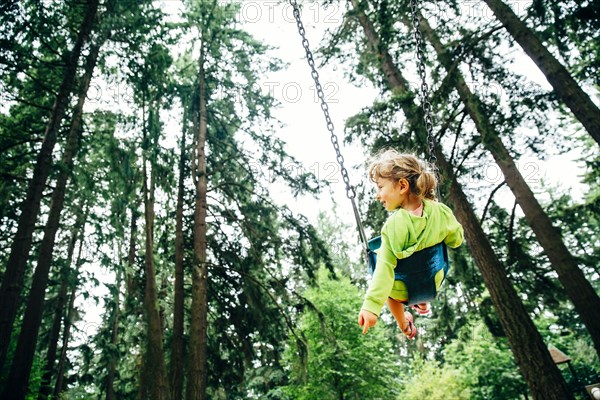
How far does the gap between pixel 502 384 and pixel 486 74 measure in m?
14.8

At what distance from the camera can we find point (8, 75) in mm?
7453

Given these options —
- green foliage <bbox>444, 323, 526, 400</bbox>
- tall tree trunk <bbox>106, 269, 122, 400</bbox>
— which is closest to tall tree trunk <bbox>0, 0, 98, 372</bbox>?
tall tree trunk <bbox>106, 269, 122, 400</bbox>

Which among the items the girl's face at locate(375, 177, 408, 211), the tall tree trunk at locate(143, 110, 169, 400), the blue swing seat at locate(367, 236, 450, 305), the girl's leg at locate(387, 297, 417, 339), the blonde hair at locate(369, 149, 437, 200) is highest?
the tall tree trunk at locate(143, 110, 169, 400)

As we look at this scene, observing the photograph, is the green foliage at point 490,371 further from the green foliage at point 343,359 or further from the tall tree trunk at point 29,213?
the tall tree trunk at point 29,213

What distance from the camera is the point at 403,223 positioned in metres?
2.13

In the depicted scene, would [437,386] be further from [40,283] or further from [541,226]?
[40,283]

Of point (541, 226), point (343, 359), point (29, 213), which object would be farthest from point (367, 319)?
point (343, 359)

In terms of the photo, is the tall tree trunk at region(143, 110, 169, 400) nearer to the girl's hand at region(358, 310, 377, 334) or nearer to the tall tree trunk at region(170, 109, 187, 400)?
the tall tree trunk at region(170, 109, 187, 400)

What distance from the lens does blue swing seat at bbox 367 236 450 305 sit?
2.17m

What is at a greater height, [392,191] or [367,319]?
[392,191]

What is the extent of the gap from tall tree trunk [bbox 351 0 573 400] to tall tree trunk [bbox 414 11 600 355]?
30.5 inches

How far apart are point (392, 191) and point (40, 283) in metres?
6.17

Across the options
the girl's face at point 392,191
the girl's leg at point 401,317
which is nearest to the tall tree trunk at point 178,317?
the girl's leg at point 401,317

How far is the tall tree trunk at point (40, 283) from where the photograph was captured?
5.45m
